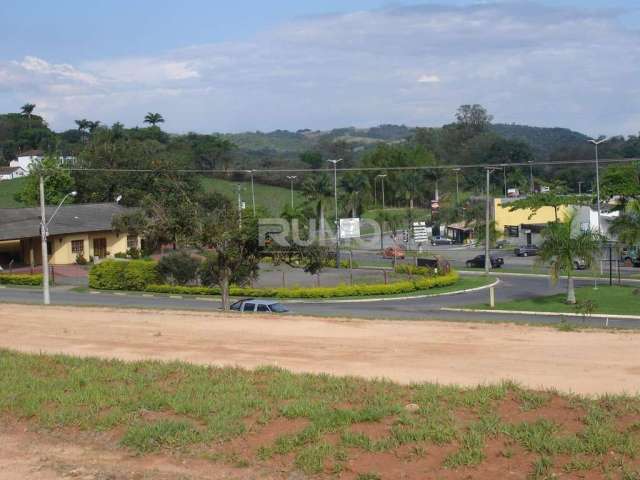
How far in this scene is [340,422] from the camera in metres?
11.1

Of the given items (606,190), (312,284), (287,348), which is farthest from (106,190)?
(287,348)

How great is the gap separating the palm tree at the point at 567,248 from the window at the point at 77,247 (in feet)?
126

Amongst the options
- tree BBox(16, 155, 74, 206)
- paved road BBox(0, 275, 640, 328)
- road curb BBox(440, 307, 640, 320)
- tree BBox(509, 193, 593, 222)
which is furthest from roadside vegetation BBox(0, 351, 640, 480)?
tree BBox(16, 155, 74, 206)

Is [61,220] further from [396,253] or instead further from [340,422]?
[340,422]

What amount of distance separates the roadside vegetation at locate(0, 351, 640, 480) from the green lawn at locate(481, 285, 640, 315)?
2453 centimetres

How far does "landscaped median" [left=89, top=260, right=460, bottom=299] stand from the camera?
1754 inches

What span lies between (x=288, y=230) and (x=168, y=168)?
134ft

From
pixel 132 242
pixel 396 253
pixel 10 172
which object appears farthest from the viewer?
pixel 10 172

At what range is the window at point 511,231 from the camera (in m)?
79.2

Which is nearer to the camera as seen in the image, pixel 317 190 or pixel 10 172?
pixel 317 190

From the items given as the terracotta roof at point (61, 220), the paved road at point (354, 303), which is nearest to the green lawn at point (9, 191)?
the terracotta roof at point (61, 220)

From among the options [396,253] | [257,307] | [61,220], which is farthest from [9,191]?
[257,307]

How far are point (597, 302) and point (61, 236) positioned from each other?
134 feet

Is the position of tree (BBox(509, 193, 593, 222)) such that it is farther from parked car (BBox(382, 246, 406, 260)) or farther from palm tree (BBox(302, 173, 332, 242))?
palm tree (BBox(302, 173, 332, 242))
